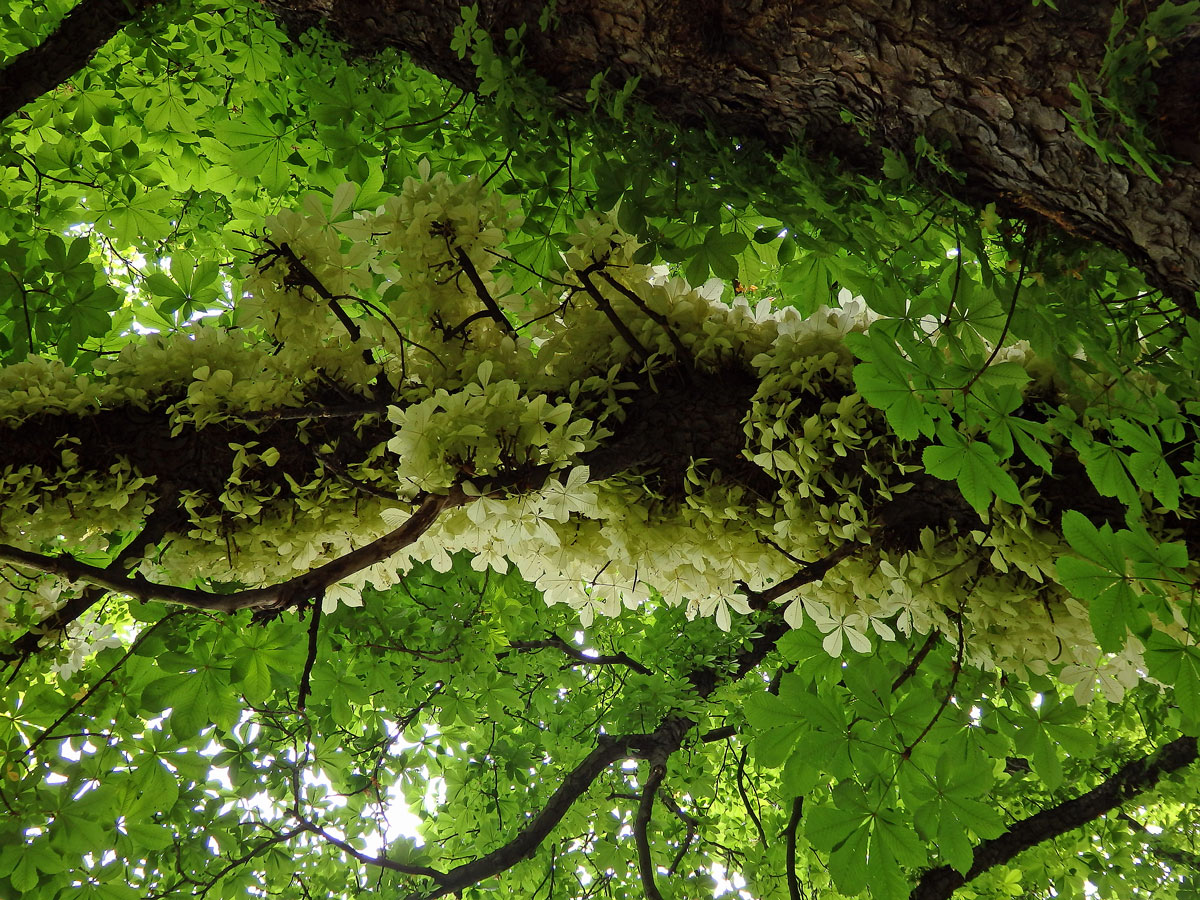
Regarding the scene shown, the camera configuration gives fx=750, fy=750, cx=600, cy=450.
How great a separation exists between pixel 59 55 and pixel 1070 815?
5485mm

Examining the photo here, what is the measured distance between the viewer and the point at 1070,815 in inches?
160

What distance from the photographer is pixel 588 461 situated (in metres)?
1.42

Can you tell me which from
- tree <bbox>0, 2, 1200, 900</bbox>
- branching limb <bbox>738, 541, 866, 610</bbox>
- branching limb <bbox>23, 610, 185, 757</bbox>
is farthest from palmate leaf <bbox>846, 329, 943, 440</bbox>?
branching limb <bbox>23, 610, 185, 757</bbox>

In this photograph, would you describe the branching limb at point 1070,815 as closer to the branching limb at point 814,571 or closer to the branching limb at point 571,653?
the branching limb at point 571,653

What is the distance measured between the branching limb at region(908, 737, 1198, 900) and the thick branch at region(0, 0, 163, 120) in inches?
201

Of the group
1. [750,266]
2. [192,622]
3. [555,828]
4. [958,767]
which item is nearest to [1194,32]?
[750,266]

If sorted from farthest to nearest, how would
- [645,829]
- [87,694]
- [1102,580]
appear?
[645,829] → [87,694] → [1102,580]

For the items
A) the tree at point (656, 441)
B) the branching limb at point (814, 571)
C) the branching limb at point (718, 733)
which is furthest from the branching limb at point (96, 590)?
the branching limb at point (718, 733)

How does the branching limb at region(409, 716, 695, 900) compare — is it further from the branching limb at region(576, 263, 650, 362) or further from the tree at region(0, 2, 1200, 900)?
the branching limb at region(576, 263, 650, 362)

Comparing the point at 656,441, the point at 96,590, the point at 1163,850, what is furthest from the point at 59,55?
the point at 1163,850

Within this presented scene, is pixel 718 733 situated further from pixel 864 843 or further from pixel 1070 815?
pixel 864 843

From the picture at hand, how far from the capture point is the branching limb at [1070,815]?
13.0 ft

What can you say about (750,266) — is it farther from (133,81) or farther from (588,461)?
(133,81)

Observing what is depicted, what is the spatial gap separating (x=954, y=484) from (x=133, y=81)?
136 inches
